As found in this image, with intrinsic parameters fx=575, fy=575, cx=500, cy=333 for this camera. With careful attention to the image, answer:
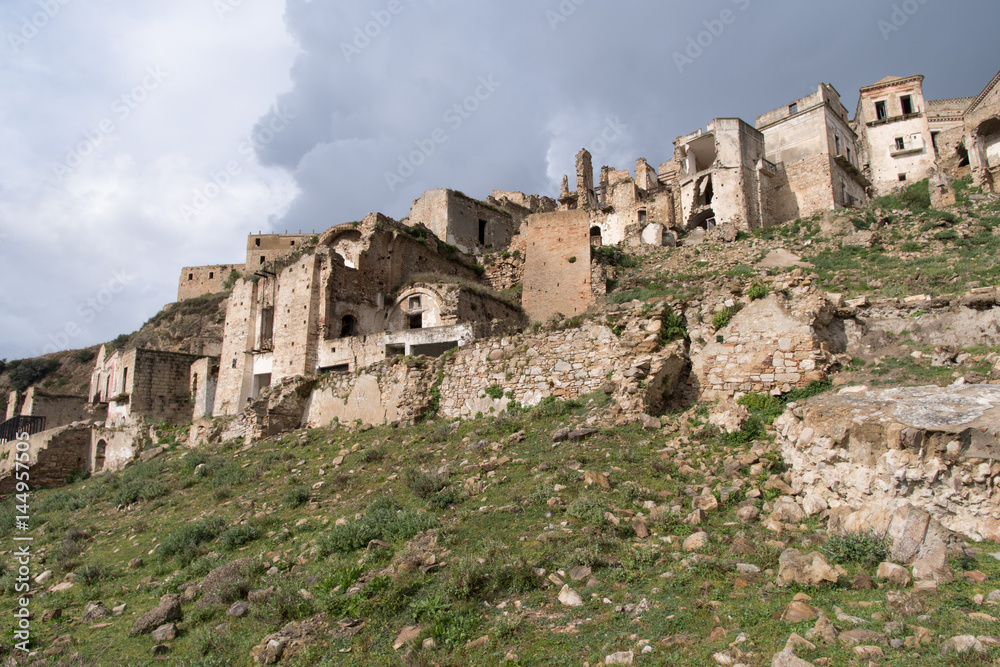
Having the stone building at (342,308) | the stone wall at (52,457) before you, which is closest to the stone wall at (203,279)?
the stone building at (342,308)

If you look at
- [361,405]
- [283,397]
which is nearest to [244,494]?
[361,405]

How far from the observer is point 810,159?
113ft

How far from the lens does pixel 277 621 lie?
650cm

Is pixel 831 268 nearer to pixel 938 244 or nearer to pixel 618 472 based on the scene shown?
pixel 938 244

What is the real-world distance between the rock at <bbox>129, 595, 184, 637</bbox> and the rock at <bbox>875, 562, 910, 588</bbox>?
8.06 metres

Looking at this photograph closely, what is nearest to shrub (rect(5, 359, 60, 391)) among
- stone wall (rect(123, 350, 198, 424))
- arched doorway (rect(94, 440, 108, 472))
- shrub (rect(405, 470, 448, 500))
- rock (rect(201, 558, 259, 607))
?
stone wall (rect(123, 350, 198, 424))

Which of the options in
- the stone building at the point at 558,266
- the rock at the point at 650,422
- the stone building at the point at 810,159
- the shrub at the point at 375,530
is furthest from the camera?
the stone building at the point at 810,159

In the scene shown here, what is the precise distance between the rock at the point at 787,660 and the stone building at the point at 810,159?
3356 cm

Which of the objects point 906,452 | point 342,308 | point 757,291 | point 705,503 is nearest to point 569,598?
point 705,503

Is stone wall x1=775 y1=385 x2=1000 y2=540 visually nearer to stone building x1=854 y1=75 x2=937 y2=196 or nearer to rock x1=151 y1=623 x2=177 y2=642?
rock x1=151 y1=623 x2=177 y2=642

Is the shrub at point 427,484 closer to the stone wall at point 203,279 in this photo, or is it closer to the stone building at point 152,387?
the stone building at point 152,387

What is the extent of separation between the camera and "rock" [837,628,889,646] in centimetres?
432

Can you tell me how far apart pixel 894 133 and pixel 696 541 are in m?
41.4

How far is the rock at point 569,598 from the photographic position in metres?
5.66
